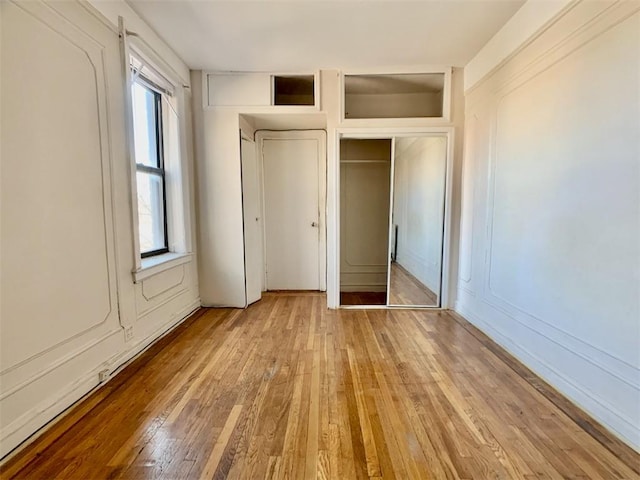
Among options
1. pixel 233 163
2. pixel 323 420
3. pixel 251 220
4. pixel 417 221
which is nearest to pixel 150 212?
pixel 233 163

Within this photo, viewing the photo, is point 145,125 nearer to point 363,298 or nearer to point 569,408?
point 363,298

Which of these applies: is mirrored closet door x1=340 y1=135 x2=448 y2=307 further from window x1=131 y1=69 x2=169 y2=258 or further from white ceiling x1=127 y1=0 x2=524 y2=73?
window x1=131 y1=69 x2=169 y2=258

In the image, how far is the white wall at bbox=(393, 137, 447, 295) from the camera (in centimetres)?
345

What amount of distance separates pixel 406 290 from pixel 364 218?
1.18 m

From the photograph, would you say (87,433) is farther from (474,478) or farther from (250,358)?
(474,478)

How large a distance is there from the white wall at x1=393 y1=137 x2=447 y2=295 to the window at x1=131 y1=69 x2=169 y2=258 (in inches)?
99.9

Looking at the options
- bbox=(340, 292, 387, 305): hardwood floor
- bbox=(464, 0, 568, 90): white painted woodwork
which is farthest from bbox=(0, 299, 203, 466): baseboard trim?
bbox=(464, 0, 568, 90): white painted woodwork

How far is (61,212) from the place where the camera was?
1670 mm

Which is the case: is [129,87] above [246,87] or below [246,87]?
below

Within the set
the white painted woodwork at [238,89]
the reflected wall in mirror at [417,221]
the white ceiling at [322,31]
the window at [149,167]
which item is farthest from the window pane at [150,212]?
the reflected wall in mirror at [417,221]

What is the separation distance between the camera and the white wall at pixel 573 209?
4.94 ft

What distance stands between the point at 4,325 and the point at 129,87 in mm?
1746

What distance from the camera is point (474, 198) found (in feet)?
9.98

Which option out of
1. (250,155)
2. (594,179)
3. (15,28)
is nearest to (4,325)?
(15,28)
